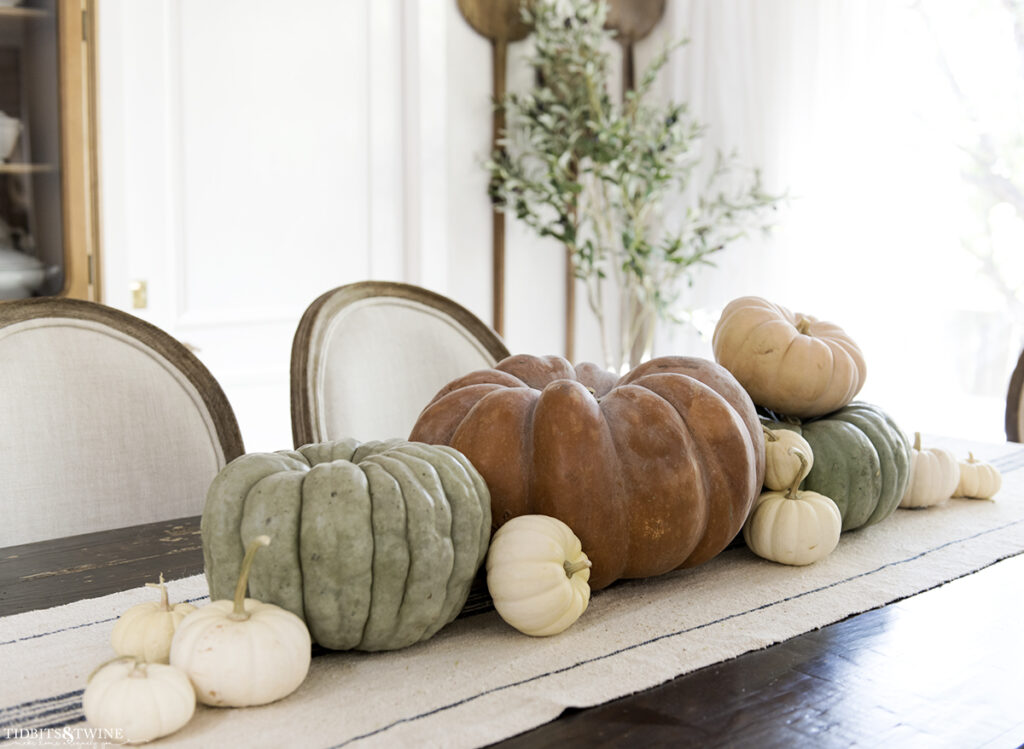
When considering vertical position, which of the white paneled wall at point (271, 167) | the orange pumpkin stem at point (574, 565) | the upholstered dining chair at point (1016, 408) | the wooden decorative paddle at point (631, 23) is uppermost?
the wooden decorative paddle at point (631, 23)

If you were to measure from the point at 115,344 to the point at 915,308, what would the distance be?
9.76 feet

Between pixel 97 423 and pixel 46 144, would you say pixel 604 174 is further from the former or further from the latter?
pixel 97 423

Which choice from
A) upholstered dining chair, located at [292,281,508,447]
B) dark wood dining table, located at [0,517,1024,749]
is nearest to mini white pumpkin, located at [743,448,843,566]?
dark wood dining table, located at [0,517,1024,749]

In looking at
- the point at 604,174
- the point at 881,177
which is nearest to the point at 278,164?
the point at 604,174

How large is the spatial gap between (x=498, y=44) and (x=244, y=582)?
10.8 ft

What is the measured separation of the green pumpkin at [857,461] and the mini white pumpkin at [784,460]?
0.14 feet

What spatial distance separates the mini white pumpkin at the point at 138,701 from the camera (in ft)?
1.97

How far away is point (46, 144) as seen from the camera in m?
2.42

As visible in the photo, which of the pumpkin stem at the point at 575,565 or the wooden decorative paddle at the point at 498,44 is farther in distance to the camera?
the wooden decorative paddle at the point at 498,44

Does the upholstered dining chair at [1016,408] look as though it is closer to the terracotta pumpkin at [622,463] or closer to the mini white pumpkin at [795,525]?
the mini white pumpkin at [795,525]

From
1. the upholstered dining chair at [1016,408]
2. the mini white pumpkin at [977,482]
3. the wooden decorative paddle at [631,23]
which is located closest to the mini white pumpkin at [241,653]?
the mini white pumpkin at [977,482]

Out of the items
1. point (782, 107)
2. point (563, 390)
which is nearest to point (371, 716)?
point (563, 390)

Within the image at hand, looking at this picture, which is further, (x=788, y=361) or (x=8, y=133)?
(x=8, y=133)

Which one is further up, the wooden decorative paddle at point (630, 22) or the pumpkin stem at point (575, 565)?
the wooden decorative paddle at point (630, 22)
